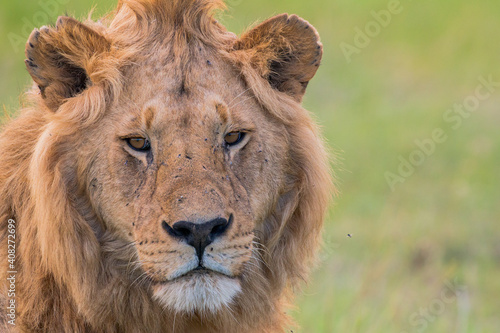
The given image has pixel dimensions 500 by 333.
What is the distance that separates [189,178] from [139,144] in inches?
11.6

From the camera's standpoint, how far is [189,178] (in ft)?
9.69

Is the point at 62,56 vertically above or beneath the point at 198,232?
above

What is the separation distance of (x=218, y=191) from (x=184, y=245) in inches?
10.8

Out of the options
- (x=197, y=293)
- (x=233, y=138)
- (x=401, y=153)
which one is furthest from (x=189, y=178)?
(x=401, y=153)

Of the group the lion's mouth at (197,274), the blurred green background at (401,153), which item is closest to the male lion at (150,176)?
the lion's mouth at (197,274)

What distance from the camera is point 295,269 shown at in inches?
136

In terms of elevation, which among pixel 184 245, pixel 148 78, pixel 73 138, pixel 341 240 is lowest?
pixel 341 240

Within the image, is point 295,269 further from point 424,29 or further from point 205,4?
point 424,29

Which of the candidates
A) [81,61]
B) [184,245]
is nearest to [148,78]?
[81,61]

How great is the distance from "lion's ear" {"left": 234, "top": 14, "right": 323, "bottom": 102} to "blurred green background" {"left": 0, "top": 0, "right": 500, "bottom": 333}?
284 mm

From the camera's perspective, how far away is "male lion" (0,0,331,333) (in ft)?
9.66

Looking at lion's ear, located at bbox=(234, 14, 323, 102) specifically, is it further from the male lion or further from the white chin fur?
the white chin fur

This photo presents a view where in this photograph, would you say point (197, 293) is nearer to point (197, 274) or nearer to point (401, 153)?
point (197, 274)

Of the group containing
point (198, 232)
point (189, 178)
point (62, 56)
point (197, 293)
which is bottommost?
point (197, 293)
